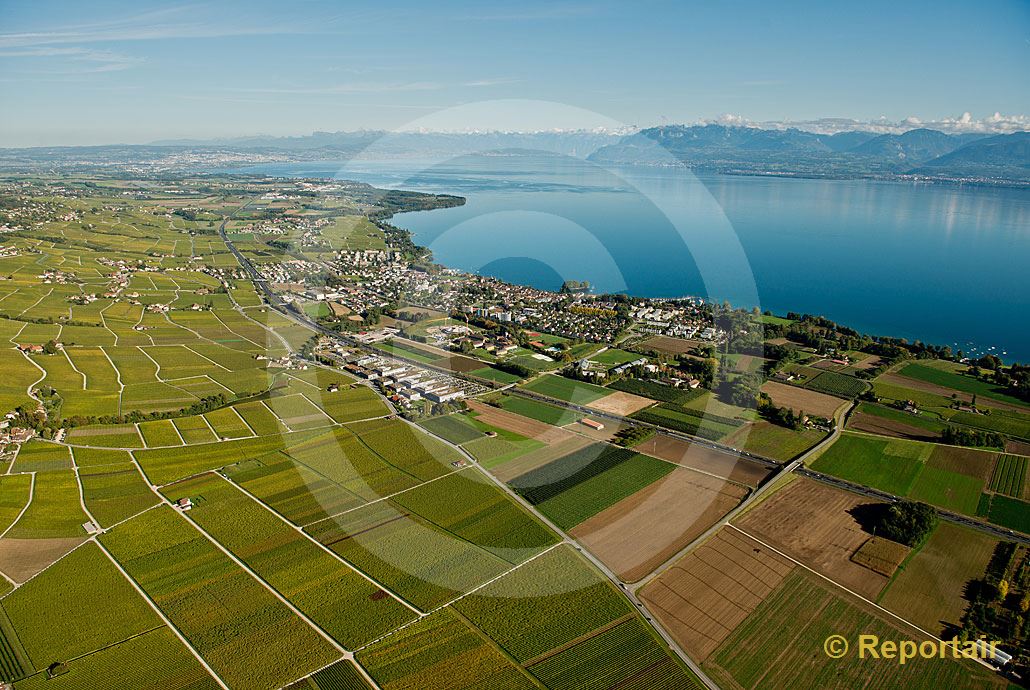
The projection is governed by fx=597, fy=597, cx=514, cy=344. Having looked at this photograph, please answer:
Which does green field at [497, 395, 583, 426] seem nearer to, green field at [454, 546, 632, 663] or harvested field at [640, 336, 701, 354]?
green field at [454, 546, 632, 663]

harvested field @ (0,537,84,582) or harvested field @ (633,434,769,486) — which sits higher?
harvested field @ (633,434,769,486)

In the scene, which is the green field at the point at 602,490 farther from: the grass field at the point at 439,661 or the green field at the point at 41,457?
the green field at the point at 41,457

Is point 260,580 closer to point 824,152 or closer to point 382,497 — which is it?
point 382,497

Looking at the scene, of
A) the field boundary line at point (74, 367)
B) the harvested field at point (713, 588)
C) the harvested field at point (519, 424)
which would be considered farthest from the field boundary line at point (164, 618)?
the field boundary line at point (74, 367)

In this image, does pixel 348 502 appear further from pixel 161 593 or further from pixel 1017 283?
pixel 1017 283

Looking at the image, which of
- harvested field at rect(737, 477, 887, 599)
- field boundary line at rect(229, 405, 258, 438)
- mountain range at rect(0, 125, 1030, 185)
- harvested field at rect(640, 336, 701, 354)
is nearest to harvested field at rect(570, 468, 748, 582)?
harvested field at rect(737, 477, 887, 599)

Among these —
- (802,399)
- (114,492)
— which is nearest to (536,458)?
(802,399)
